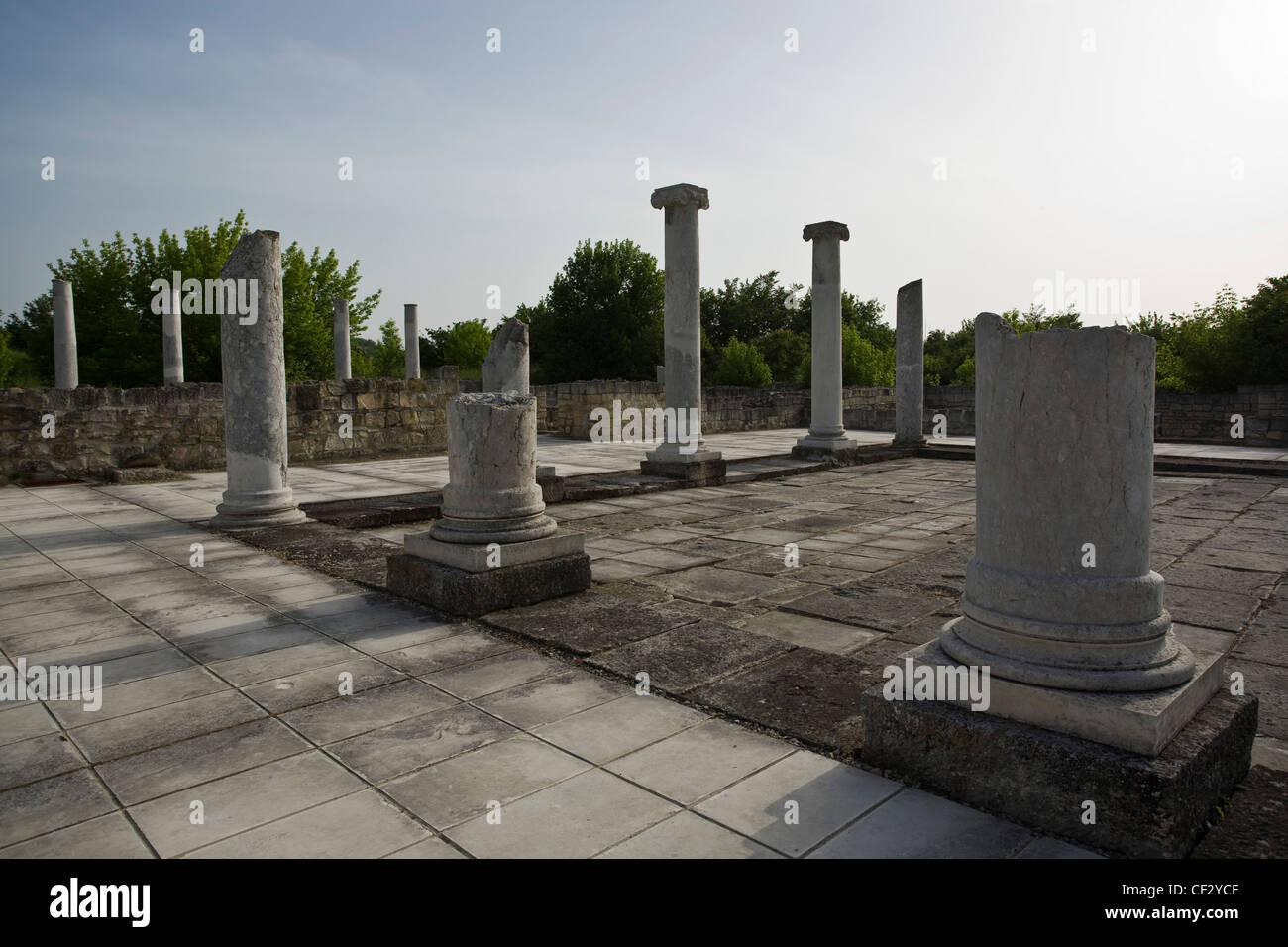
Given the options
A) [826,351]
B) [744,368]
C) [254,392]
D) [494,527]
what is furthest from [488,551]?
[744,368]

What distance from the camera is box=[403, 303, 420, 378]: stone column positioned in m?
26.4

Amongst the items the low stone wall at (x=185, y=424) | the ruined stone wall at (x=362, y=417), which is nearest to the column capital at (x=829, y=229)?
the ruined stone wall at (x=362, y=417)

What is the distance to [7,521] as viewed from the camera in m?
8.73

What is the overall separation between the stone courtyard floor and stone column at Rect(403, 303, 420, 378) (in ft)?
64.0

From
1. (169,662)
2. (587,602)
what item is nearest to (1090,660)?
(587,602)

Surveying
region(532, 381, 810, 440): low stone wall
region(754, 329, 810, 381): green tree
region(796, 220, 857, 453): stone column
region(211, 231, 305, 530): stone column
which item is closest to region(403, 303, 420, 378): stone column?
region(532, 381, 810, 440): low stone wall

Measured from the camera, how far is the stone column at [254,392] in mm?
7930

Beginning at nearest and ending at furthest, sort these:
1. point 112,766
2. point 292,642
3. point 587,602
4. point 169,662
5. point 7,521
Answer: point 112,766
point 169,662
point 292,642
point 587,602
point 7,521

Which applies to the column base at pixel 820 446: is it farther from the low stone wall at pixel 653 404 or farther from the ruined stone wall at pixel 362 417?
the ruined stone wall at pixel 362 417

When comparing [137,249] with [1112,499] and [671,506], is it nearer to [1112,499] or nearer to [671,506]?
[671,506]

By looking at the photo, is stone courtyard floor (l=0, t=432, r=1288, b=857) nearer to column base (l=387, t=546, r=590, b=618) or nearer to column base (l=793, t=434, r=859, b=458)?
column base (l=387, t=546, r=590, b=618)

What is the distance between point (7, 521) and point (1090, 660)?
32.5ft

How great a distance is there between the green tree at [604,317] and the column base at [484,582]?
3816 centimetres

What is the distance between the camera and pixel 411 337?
26625mm
